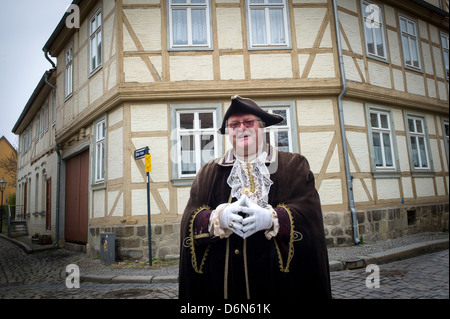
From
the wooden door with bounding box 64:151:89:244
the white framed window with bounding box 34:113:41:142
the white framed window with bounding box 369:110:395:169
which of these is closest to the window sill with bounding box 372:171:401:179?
the white framed window with bounding box 369:110:395:169

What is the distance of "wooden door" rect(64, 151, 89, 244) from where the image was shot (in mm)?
7852

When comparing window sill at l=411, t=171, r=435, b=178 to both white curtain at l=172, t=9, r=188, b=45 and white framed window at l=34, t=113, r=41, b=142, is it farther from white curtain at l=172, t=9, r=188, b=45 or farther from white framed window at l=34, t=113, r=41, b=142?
white framed window at l=34, t=113, r=41, b=142

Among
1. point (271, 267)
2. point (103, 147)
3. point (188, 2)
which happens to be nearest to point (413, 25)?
point (188, 2)

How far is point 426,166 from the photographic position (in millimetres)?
7625

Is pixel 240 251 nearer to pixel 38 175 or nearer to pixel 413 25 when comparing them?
pixel 413 25

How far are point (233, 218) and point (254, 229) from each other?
101 millimetres

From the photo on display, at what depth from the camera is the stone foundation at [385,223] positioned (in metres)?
5.98

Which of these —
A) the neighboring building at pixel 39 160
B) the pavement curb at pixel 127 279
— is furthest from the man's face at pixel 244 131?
the neighboring building at pixel 39 160

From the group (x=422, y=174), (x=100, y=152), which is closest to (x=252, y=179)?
(x=100, y=152)

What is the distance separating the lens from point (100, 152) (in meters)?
7.02

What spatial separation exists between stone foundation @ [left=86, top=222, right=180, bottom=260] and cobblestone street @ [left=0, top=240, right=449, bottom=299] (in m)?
1.07

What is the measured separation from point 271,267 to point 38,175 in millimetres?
12560

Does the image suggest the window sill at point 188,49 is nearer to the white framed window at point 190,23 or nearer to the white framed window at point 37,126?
the white framed window at point 190,23

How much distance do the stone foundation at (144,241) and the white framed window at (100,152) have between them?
1.64m
